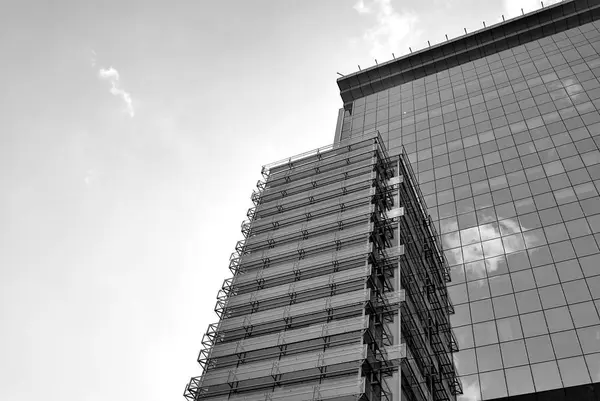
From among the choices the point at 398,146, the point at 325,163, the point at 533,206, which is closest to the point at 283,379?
the point at 325,163

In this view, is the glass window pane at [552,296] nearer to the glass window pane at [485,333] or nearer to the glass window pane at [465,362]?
the glass window pane at [485,333]

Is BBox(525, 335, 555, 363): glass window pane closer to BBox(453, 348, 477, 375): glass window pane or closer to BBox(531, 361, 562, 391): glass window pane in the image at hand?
BBox(531, 361, 562, 391): glass window pane

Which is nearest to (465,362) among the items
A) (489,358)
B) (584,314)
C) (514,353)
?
(489,358)

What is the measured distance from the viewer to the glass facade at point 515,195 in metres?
43.2

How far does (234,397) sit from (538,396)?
2070cm

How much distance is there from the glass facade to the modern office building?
262 cm

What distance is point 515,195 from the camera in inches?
2228

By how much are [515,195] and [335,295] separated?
86.2ft

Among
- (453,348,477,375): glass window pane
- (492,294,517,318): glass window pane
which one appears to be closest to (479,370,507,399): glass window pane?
(453,348,477,375): glass window pane

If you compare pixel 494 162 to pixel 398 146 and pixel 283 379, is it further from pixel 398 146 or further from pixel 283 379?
pixel 283 379

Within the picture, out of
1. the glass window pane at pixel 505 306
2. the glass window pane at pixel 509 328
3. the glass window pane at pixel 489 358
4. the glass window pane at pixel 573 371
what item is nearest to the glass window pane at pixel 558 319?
the glass window pane at pixel 509 328

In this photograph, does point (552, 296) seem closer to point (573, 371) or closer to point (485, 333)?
point (485, 333)

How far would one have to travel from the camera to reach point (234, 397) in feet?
117

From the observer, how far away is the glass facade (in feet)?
142
